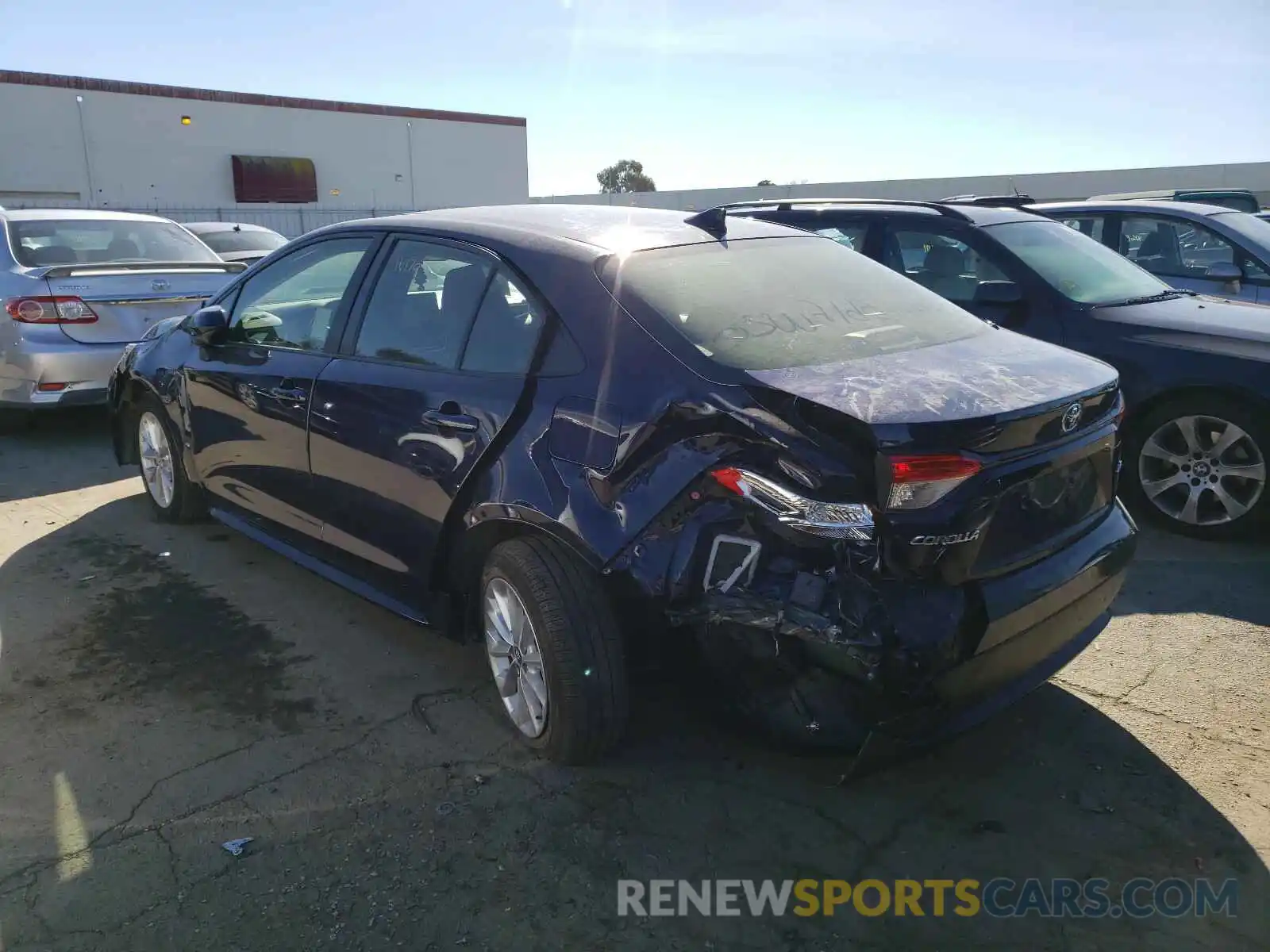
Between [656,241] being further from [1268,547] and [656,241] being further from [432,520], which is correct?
[1268,547]

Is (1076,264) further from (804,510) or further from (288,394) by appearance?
(288,394)

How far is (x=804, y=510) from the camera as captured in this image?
7.98 feet

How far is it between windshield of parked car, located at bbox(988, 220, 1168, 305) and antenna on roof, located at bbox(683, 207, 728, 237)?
8.78ft

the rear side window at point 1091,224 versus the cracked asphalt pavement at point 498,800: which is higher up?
the rear side window at point 1091,224

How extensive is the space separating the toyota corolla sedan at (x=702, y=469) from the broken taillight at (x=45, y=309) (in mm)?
3689

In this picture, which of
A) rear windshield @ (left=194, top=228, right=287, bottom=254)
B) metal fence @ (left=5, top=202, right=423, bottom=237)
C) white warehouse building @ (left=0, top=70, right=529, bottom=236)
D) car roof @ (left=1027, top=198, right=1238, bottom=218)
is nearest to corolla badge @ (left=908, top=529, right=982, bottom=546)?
car roof @ (left=1027, top=198, right=1238, bottom=218)

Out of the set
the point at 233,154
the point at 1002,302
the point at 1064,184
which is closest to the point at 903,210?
the point at 1002,302

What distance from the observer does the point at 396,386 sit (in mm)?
3449

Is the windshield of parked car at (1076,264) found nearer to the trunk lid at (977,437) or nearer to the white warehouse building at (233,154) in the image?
the trunk lid at (977,437)

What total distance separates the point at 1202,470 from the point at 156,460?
220 inches

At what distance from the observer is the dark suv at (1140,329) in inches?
191

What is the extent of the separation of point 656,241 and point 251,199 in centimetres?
3013

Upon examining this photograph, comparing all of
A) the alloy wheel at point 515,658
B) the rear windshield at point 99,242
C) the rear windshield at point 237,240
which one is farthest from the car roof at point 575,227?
the rear windshield at point 237,240

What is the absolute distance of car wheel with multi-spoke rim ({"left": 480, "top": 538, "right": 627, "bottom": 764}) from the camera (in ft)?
9.25
